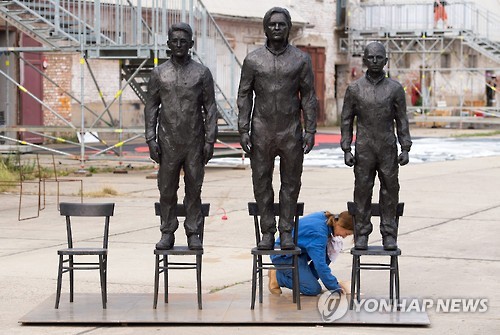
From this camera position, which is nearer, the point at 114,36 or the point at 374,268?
the point at 374,268

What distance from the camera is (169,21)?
22984 mm

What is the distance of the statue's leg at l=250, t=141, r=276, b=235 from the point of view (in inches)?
375

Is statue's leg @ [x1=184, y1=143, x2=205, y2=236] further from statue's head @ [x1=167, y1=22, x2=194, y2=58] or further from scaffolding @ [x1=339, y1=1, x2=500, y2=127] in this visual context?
scaffolding @ [x1=339, y1=1, x2=500, y2=127]

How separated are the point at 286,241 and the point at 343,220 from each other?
0.69 meters

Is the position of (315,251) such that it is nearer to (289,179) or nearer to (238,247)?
(289,179)

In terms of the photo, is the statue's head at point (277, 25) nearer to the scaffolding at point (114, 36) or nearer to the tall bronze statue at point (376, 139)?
the tall bronze statue at point (376, 139)

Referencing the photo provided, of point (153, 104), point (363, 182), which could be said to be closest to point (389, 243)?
point (363, 182)

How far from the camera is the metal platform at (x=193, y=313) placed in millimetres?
8867

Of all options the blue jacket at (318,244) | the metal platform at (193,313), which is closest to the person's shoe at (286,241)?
the blue jacket at (318,244)

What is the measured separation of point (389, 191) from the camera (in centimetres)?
959

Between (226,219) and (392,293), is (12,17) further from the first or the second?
(392,293)

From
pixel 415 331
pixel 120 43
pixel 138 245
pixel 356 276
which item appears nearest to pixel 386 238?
pixel 356 276

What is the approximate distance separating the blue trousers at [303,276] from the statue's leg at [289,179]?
413 millimetres

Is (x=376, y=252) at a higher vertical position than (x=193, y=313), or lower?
higher
